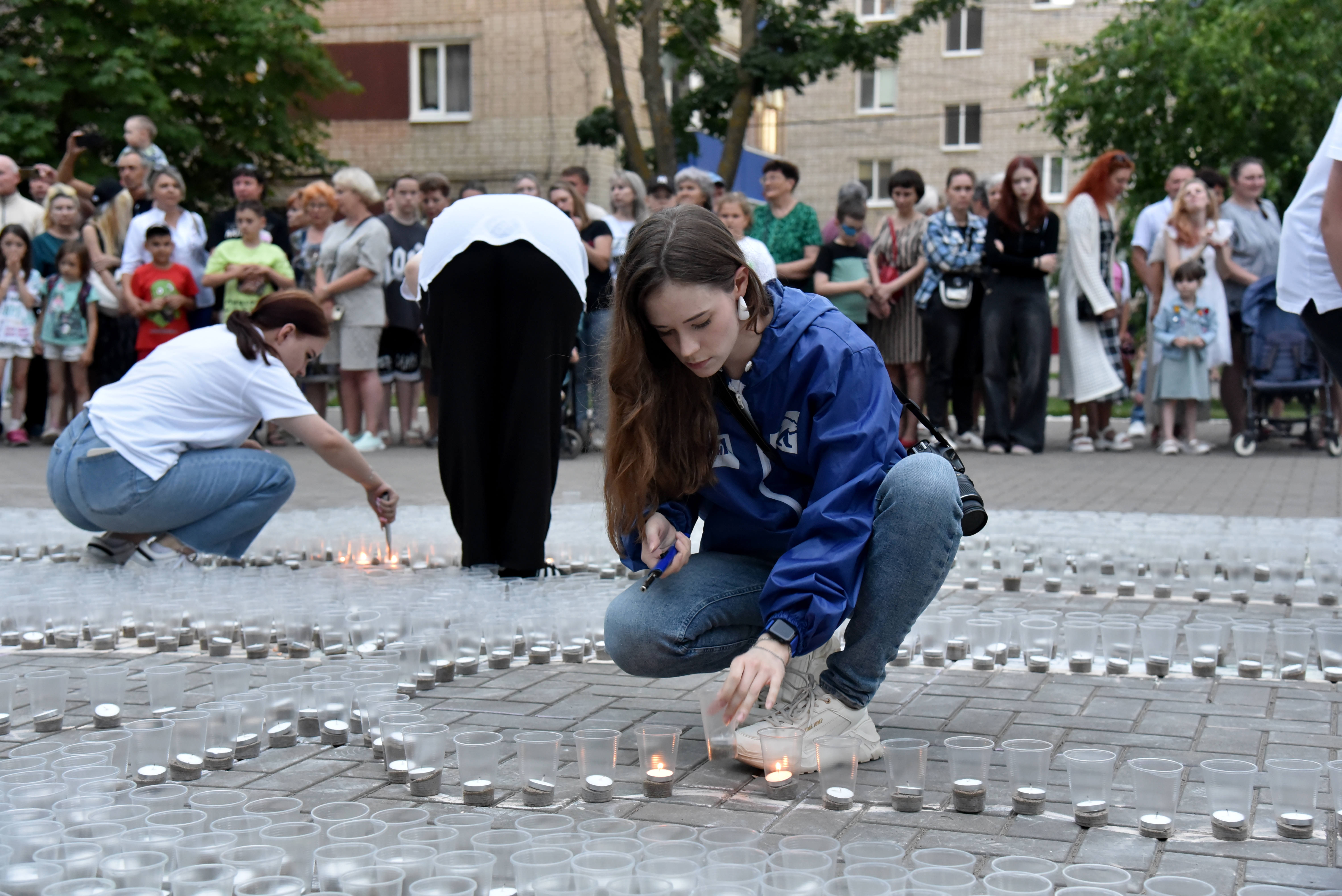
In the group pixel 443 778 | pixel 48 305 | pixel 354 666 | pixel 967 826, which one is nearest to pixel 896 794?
pixel 967 826

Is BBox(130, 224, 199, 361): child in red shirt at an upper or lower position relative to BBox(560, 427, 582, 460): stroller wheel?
upper

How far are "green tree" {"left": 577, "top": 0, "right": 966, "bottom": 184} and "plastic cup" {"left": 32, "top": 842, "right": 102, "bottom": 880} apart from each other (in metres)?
18.4

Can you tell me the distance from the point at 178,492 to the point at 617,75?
15.6 meters

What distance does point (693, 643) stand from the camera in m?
3.68

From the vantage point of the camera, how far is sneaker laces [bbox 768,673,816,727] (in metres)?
3.58

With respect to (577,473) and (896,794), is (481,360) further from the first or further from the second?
(577,473)

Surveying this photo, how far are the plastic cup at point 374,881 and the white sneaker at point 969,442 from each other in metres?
9.98

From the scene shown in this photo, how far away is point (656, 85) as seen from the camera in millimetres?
20500

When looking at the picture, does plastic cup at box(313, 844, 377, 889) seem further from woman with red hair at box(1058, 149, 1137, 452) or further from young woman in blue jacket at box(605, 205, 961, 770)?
woman with red hair at box(1058, 149, 1137, 452)

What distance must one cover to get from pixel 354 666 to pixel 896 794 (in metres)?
1.96

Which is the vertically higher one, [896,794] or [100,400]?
[100,400]

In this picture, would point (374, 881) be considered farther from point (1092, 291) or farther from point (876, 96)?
point (876, 96)

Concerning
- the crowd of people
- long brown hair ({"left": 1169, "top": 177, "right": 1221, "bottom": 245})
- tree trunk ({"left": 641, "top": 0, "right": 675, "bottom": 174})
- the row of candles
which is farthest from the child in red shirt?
tree trunk ({"left": 641, "top": 0, "right": 675, "bottom": 174})

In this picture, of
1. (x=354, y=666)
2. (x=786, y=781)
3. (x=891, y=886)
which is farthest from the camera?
(x=354, y=666)
